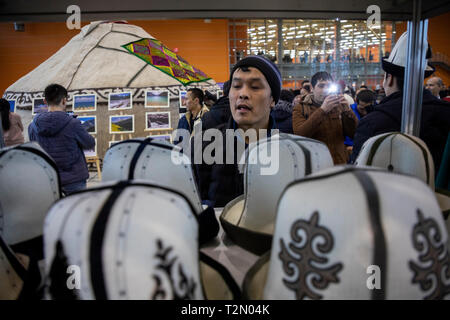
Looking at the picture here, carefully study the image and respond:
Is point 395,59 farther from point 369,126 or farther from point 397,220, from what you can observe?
point 397,220

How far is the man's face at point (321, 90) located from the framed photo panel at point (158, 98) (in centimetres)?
272

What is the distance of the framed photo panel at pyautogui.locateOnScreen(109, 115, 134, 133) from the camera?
411 centimetres

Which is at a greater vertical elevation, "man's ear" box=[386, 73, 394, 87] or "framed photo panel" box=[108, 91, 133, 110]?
"framed photo panel" box=[108, 91, 133, 110]

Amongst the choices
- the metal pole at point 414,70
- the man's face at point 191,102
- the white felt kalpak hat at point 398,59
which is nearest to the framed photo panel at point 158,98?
the man's face at point 191,102

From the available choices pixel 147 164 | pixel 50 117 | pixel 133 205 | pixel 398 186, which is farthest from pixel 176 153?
pixel 50 117

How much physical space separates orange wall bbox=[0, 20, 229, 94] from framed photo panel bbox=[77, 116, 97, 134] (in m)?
4.27

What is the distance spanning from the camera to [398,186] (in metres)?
0.37

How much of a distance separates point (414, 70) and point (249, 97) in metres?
0.47

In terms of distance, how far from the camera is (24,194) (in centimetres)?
58

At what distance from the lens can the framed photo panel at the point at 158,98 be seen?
4195 mm

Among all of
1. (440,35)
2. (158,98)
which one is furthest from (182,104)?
(440,35)

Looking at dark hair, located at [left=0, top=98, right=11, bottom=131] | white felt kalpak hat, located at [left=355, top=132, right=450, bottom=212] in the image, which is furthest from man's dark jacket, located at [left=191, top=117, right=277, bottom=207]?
dark hair, located at [left=0, top=98, right=11, bottom=131]

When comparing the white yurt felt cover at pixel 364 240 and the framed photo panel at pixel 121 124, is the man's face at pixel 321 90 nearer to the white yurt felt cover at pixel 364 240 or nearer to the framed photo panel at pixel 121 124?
the white yurt felt cover at pixel 364 240

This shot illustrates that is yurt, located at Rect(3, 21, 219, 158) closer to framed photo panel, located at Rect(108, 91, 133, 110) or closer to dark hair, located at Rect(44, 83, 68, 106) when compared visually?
framed photo panel, located at Rect(108, 91, 133, 110)
